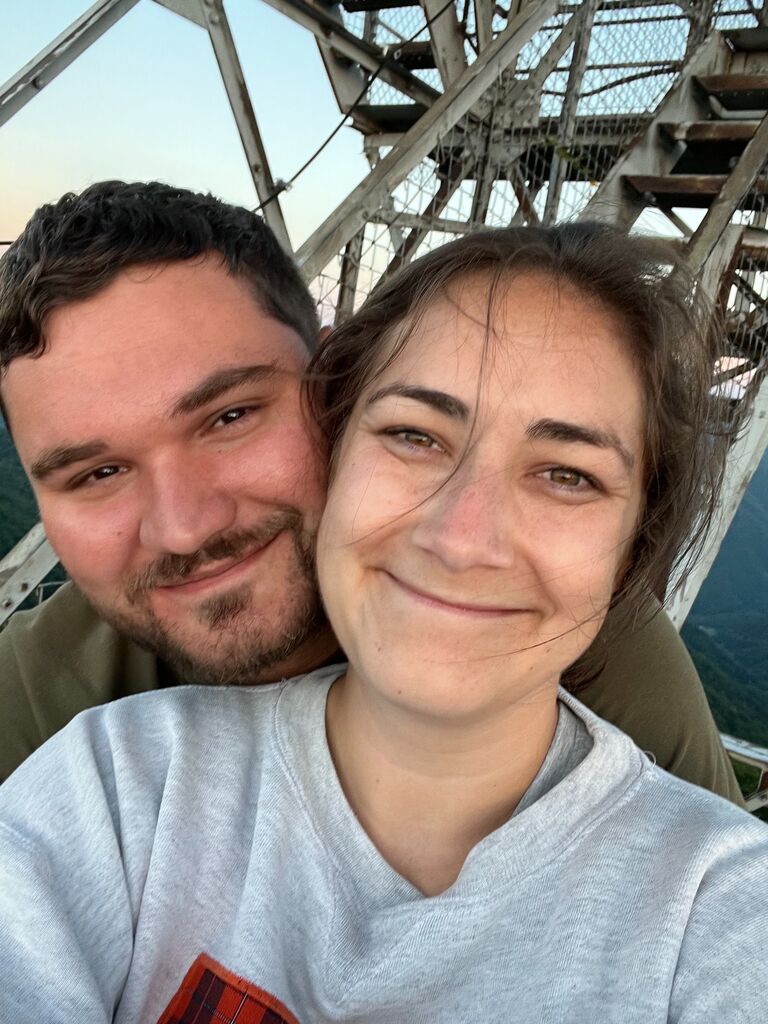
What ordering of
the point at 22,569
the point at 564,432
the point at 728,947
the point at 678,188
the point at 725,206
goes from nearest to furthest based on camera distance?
the point at 728,947 → the point at 564,432 → the point at 22,569 → the point at 725,206 → the point at 678,188

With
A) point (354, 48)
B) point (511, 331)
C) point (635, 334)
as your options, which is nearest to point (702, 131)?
point (354, 48)

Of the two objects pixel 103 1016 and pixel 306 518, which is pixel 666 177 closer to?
pixel 306 518

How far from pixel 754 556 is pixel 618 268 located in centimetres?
866

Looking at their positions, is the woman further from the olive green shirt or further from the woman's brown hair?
the olive green shirt

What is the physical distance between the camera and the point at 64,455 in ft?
4.45

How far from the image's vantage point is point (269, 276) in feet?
5.34

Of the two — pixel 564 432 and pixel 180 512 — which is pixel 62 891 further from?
pixel 564 432

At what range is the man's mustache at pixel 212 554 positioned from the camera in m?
1.40

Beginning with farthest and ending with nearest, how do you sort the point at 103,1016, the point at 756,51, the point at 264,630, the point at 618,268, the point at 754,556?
the point at 754,556 < the point at 756,51 < the point at 264,630 < the point at 618,268 < the point at 103,1016

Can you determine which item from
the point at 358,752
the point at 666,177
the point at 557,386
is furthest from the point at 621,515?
the point at 666,177

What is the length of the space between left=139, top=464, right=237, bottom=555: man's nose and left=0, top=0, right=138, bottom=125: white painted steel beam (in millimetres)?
1736

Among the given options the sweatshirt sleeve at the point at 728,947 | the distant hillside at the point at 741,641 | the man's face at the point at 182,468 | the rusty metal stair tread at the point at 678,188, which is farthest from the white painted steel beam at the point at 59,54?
the distant hillside at the point at 741,641

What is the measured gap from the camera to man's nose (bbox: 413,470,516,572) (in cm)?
93

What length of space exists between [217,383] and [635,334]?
68 cm
